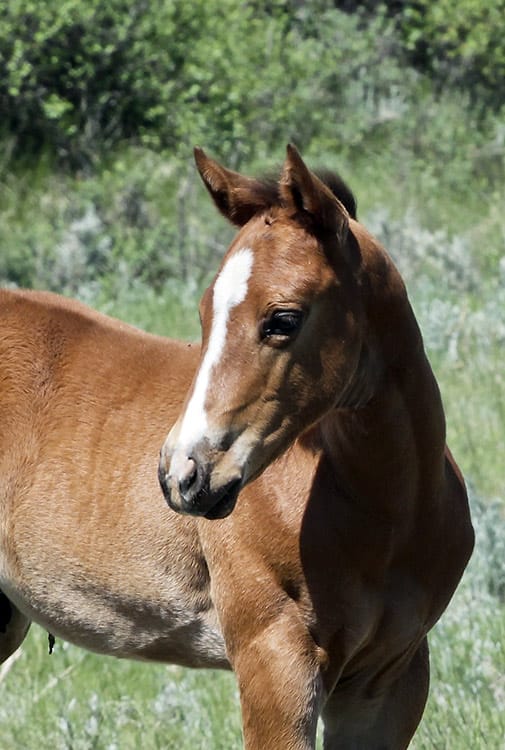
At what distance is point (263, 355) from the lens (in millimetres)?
2916

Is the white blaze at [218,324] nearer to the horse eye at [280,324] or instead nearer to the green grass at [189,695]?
the horse eye at [280,324]

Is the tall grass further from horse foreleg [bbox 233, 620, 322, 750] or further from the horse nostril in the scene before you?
the horse nostril

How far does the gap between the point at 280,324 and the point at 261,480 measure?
641 millimetres

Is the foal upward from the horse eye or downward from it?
downward

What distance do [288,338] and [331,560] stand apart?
2.09 feet

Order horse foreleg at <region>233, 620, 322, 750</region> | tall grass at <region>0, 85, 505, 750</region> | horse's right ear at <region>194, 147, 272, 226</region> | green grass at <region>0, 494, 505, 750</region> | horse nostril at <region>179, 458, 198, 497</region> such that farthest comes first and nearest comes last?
tall grass at <region>0, 85, 505, 750</region>, green grass at <region>0, 494, 505, 750</region>, horse foreleg at <region>233, 620, 322, 750</region>, horse's right ear at <region>194, 147, 272, 226</region>, horse nostril at <region>179, 458, 198, 497</region>

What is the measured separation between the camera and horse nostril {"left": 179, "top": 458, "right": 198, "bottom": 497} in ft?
9.16

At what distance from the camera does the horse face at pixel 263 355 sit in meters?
2.84

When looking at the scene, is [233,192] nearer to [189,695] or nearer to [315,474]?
[315,474]

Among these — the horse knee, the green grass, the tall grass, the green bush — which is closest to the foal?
the green grass

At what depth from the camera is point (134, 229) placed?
10.4 metres

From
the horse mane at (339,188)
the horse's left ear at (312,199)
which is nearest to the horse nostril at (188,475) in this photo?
the horse's left ear at (312,199)

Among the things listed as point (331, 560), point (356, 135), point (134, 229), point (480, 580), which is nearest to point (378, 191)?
point (356, 135)

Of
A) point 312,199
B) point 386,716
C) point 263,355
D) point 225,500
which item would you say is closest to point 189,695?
point 386,716
